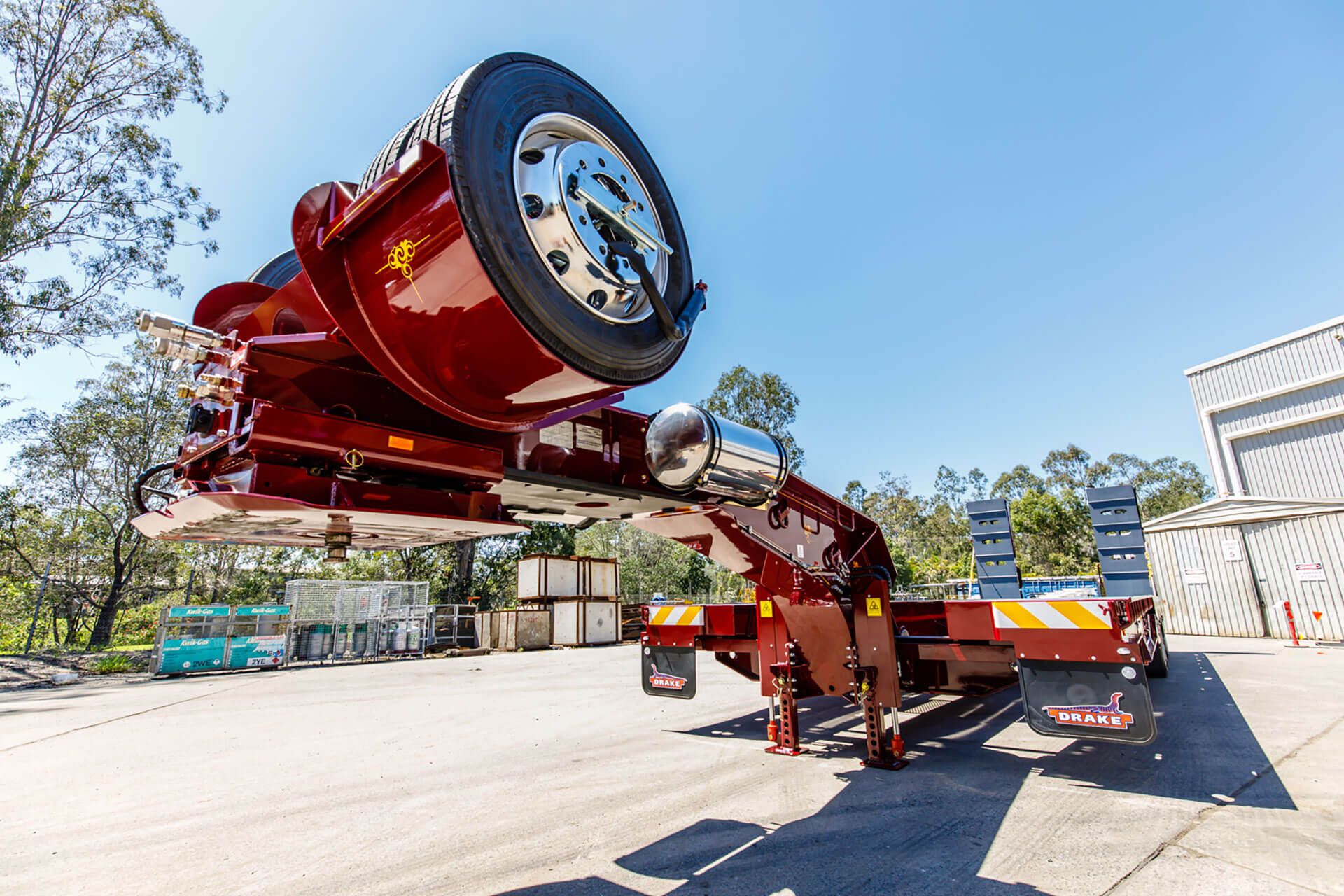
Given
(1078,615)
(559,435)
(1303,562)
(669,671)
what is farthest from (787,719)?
(1303,562)

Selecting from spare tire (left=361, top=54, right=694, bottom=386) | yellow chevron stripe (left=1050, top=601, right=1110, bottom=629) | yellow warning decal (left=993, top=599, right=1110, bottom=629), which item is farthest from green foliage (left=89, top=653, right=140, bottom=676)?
yellow chevron stripe (left=1050, top=601, right=1110, bottom=629)

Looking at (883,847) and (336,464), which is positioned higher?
(336,464)

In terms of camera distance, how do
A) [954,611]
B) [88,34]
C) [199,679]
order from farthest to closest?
[88,34], [199,679], [954,611]

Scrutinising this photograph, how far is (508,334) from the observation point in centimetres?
173

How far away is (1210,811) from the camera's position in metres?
3.22

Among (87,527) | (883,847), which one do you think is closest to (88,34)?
(87,527)

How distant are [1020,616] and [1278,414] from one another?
20351 millimetres

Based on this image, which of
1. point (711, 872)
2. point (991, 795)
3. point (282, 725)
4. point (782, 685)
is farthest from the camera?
point (282, 725)

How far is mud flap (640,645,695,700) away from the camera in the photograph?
5.11 meters

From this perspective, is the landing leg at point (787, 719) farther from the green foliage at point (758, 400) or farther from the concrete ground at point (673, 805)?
the green foliage at point (758, 400)

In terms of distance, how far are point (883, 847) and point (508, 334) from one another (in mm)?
2812

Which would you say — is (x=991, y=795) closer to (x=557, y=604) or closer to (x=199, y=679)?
(x=199, y=679)

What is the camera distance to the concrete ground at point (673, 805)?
2.61 m

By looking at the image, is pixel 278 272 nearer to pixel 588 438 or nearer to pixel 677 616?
pixel 588 438
